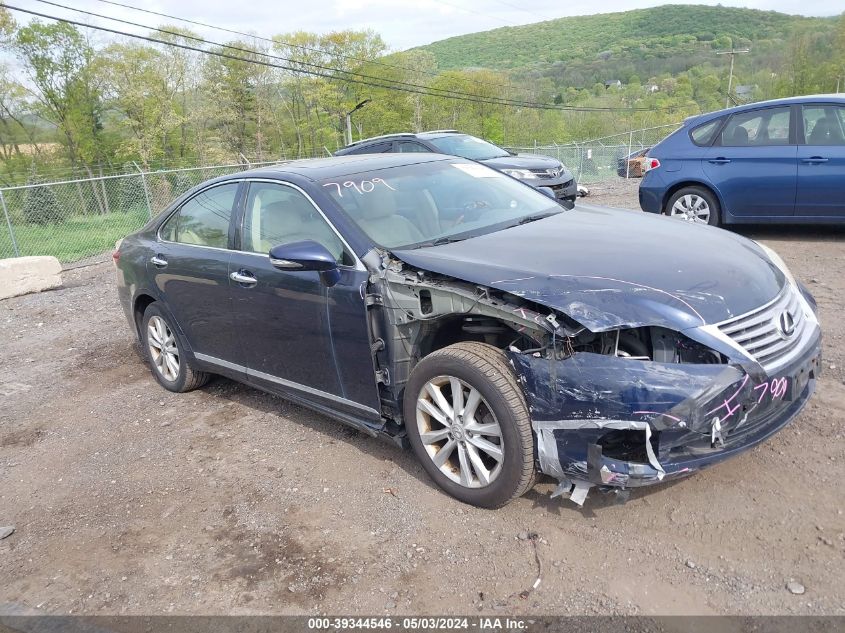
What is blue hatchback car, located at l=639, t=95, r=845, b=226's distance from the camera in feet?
23.4

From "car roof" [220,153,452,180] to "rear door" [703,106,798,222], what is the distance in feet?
14.7

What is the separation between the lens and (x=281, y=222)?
157 inches

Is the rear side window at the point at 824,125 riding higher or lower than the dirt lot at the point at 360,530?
higher

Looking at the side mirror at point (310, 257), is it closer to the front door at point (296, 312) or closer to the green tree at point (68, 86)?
the front door at point (296, 312)

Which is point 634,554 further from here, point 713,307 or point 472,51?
point 472,51

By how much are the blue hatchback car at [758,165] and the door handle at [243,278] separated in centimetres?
595

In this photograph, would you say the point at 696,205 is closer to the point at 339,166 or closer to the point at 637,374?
the point at 339,166

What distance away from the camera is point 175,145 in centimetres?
4731

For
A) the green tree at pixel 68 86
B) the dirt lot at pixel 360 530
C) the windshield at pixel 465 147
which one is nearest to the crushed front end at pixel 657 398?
the dirt lot at pixel 360 530

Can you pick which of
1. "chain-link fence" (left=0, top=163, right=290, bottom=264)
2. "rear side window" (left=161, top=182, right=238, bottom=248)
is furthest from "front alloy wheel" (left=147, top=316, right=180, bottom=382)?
"chain-link fence" (left=0, top=163, right=290, bottom=264)

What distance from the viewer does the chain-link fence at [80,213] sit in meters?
13.6

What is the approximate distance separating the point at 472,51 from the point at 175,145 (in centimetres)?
5628

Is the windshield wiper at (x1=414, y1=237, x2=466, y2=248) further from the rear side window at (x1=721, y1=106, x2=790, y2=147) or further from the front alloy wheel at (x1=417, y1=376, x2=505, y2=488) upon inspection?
the rear side window at (x1=721, y1=106, x2=790, y2=147)

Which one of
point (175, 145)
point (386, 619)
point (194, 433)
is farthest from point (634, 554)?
point (175, 145)
